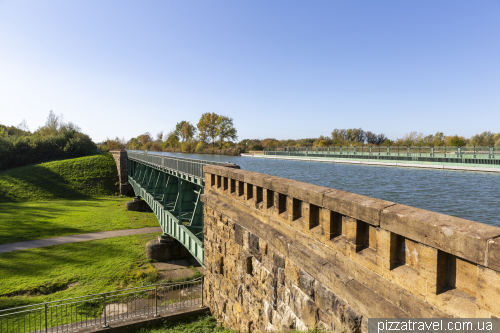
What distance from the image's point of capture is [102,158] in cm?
5356

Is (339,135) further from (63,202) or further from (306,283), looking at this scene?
(306,283)

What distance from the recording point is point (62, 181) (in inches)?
1756

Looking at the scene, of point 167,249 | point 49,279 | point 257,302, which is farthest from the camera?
point 167,249

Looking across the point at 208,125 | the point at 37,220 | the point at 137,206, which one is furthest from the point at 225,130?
the point at 37,220

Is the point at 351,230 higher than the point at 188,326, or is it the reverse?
the point at 351,230

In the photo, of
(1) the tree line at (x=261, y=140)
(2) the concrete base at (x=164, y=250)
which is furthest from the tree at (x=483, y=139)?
(2) the concrete base at (x=164, y=250)

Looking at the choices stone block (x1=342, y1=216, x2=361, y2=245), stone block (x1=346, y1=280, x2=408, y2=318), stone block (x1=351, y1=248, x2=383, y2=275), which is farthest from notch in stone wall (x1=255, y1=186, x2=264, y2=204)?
stone block (x1=346, y1=280, x2=408, y2=318)

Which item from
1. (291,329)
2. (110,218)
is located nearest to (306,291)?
(291,329)

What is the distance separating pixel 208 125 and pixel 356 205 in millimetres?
74015

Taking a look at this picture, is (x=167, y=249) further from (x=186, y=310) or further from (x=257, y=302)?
(x=257, y=302)

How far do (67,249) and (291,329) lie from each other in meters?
21.6

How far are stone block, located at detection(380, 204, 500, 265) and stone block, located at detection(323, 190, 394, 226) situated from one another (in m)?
0.12

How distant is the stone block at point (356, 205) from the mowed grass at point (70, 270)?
1514 centimetres

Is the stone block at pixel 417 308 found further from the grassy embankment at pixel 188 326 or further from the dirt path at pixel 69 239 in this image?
the dirt path at pixel 69 239
